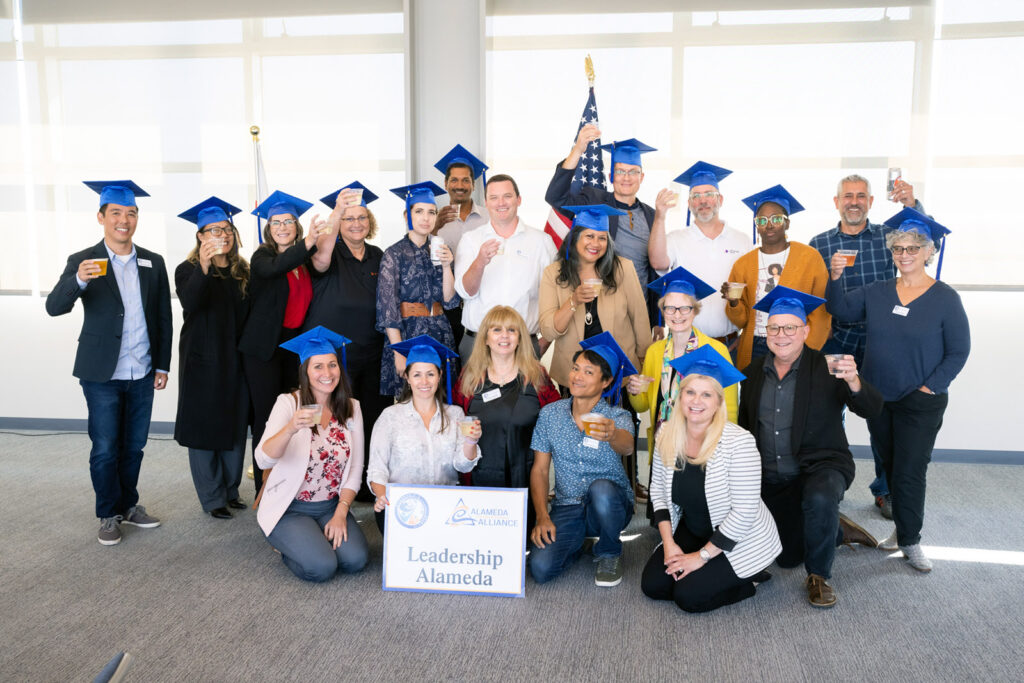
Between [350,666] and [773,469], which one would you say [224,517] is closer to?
[350,666]

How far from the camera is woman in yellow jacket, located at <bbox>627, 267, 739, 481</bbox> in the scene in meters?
3.54

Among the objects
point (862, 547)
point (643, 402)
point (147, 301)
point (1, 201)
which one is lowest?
point (862, 547)

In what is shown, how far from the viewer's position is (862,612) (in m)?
3.04

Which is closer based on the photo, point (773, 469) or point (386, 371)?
point (773, 469)

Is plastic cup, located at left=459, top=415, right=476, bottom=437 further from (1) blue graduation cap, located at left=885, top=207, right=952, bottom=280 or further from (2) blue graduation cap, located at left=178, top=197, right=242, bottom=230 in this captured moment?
(1) blue graduation cap, located at left=885, top=207, right=952, bottom=280

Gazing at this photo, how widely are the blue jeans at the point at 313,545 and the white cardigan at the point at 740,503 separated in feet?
5.10

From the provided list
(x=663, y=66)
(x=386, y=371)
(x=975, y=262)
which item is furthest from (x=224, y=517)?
(x=975, y=262)

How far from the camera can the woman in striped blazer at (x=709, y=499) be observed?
300 centimetres

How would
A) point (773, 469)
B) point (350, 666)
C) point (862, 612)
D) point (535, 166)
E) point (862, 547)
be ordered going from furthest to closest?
1. point (535, 166)
2. point (862, 547)
3. point (773, 469)
4. point (862, 612)
5. point (350, 666)

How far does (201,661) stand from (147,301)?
1978mm

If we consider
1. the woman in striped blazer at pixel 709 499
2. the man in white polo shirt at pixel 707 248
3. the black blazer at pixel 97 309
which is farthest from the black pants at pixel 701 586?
the black blazer at pixel 97 309

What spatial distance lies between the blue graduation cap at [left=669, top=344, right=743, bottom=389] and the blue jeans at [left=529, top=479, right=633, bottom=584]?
2.15 feet

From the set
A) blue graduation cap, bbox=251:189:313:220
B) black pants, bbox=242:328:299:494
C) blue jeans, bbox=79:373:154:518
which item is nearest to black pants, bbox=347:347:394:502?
black pants, bbox=242:328:299:494

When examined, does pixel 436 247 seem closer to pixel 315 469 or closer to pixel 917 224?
pixel 315 469
